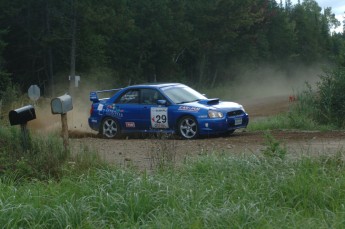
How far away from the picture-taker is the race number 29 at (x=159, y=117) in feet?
54.7

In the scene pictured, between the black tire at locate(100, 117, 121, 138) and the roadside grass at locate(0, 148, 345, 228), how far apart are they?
8972 mm

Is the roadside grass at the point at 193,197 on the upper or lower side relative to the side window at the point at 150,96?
lower

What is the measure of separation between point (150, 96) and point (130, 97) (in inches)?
26.1

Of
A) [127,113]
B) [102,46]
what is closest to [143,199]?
[127,113]

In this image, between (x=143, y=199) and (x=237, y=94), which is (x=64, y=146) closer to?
→ (x=143, y=199)

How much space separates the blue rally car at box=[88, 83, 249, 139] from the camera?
16.1 meters

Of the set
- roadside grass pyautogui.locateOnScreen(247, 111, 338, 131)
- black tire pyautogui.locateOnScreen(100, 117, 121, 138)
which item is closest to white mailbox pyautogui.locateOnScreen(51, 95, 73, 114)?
black tire pyautogui.locateOnScreen(100, 117, 121, 138)

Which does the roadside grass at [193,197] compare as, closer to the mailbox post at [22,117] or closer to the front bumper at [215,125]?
the mailbox post at [22,117]

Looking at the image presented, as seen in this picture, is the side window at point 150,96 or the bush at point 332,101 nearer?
the side window at point 150,96

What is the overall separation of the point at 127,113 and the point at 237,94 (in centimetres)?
4161

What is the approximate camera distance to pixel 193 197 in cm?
704

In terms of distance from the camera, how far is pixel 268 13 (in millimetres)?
71750

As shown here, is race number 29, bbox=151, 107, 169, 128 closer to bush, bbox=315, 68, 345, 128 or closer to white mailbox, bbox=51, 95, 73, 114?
bush, bbox=315, 68, 345, 128

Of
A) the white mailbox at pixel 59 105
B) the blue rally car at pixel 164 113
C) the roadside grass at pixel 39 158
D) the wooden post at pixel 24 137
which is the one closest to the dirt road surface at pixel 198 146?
the blue rally car at pixel 164 113
